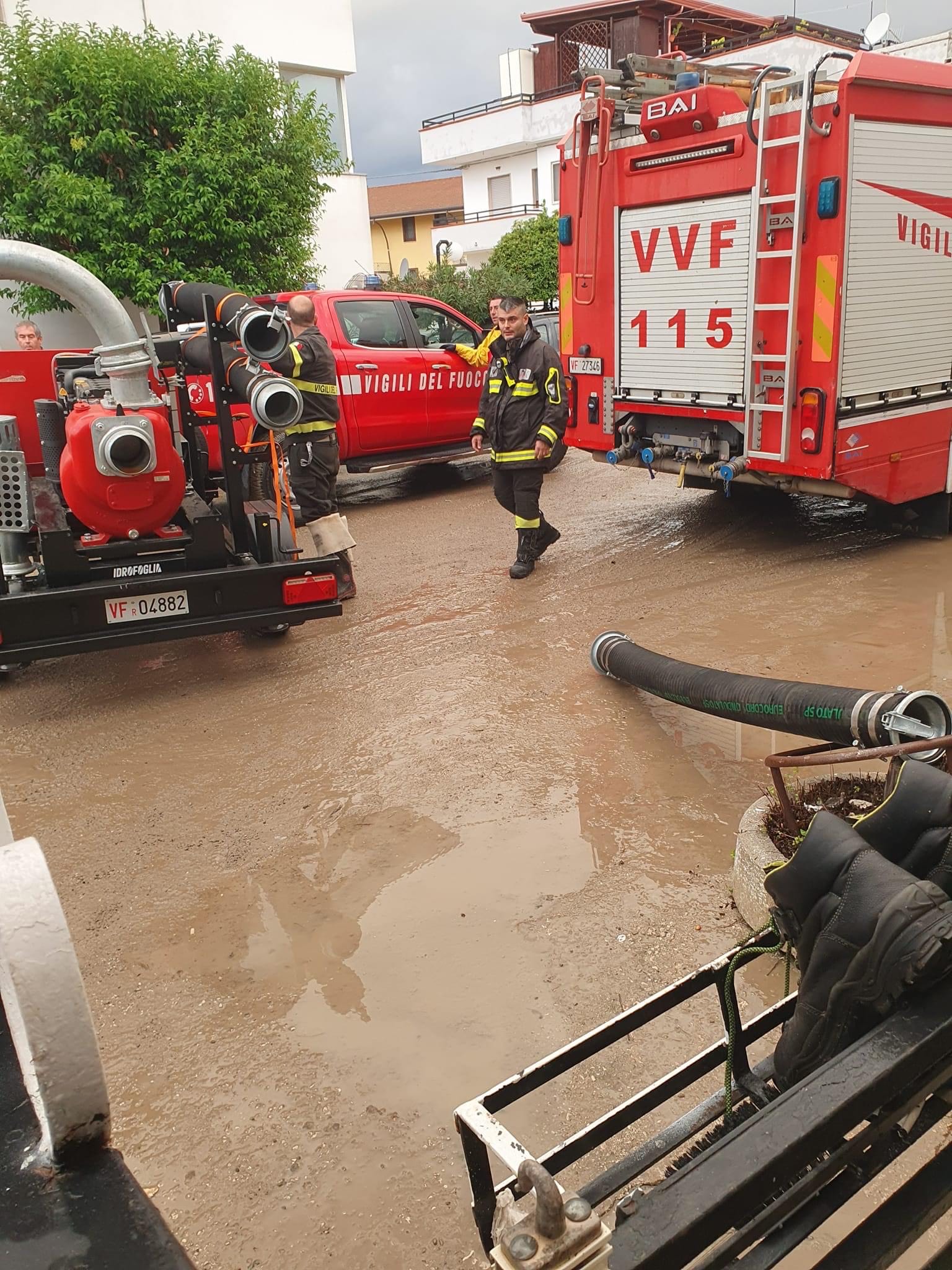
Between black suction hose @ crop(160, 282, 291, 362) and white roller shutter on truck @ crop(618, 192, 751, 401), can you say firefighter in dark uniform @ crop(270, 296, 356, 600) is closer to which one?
black suction hose @ crop(160, 282, 291, 362)

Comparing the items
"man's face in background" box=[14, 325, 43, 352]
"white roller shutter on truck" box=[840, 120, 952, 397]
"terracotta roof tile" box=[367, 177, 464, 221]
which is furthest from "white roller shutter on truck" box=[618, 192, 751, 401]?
"terracotta roof tile" box=[367, 177, 464, 221]

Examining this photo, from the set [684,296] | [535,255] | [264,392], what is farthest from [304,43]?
[264,392]

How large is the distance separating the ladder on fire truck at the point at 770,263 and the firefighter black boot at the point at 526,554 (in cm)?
156

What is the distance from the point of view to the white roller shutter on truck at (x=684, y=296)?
259 inches

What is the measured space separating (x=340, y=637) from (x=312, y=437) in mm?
1457

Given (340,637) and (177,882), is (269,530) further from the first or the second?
(177,882)

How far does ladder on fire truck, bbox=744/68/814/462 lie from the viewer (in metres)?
6.03

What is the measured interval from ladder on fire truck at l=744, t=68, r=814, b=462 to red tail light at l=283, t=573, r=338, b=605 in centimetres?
303

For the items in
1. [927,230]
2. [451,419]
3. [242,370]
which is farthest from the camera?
[451,419]

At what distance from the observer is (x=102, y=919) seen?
3.44 meters

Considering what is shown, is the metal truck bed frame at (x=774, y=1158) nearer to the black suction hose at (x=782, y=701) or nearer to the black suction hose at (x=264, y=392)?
the black suction hose at (x=782, y=701)

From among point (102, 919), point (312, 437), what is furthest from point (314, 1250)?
point (312, 437)

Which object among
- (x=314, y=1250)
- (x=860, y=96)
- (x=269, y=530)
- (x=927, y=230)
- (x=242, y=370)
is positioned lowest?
(x=314, y=1250)

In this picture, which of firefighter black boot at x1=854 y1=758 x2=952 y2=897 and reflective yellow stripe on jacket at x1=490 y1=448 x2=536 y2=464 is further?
reflective yellow stripe on jacket at x1=490 y1=448 x2=536 y2=464
